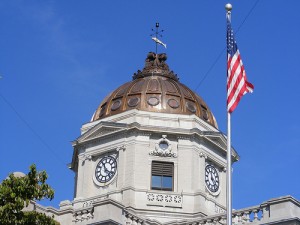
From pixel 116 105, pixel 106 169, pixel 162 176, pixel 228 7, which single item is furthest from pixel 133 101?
pixel 228 7

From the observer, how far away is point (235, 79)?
26.8 m

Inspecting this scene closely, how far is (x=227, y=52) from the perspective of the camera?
27.4 meters

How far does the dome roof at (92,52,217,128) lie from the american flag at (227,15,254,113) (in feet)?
59.2

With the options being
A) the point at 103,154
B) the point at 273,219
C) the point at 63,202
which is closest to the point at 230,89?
the point at 273,219

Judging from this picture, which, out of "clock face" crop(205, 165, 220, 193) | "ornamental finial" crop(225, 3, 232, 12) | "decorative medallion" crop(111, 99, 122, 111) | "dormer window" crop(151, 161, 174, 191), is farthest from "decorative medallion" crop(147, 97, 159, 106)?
"ornamental finial" crop(225, 3, 232, 12)

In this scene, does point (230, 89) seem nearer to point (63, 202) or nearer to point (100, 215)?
point (100, 215)

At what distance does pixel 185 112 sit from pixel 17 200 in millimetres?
21337

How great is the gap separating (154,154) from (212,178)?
379 cm

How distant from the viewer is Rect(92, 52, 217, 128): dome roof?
4538cm

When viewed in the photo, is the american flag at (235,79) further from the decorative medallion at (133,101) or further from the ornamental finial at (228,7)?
the decorative medallion at (133,101)

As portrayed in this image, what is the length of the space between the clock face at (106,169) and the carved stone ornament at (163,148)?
223 cm

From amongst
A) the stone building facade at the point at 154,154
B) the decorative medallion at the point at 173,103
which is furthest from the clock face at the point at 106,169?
the decorative medallion at the point at 173,103

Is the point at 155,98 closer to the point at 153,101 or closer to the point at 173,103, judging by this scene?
the point at 153,101

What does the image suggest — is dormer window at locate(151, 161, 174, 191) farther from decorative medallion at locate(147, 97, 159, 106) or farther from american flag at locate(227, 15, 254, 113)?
american flag at locate(227, 15, 254, 113)
